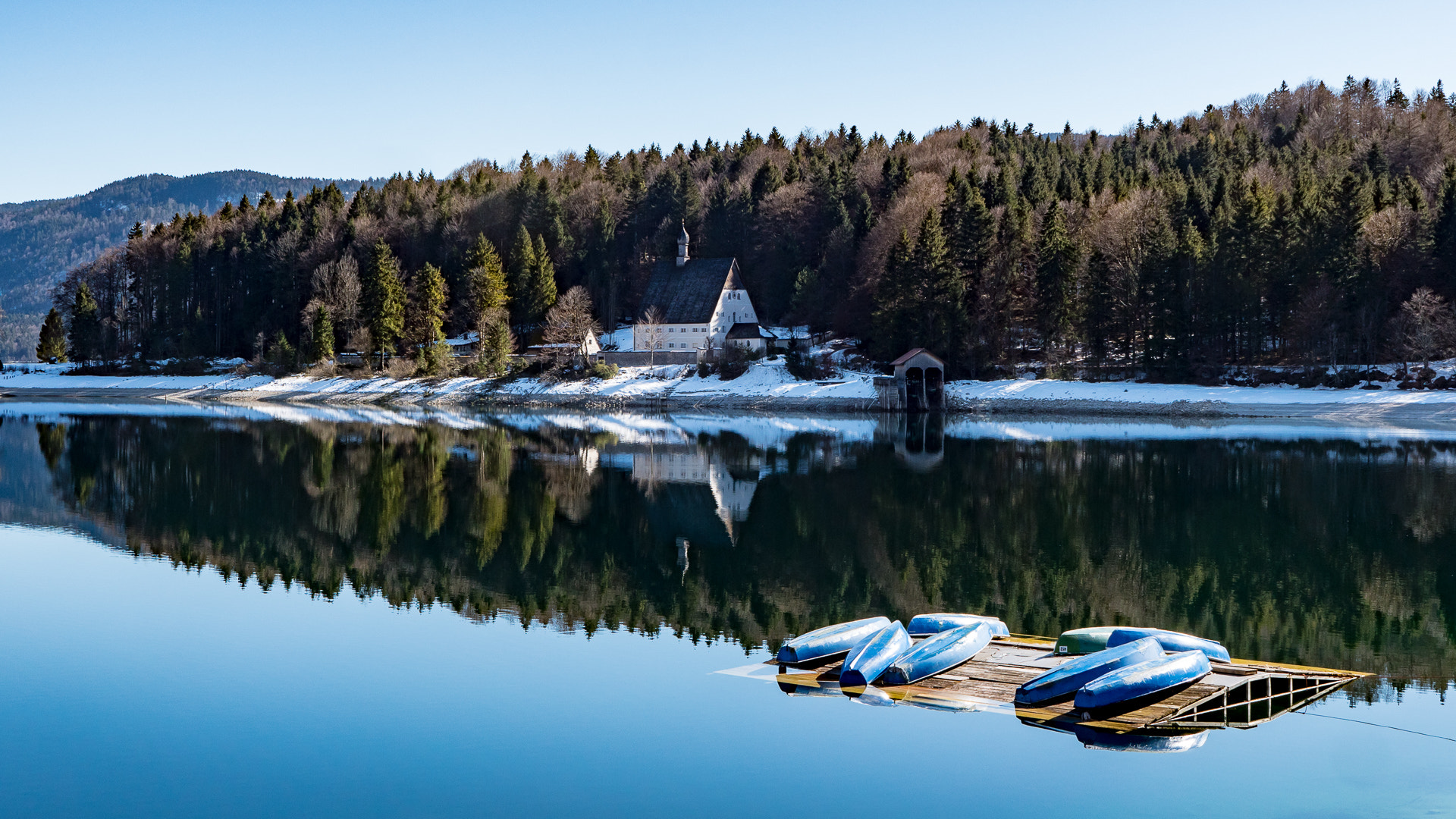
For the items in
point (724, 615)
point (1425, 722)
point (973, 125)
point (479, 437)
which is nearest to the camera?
point (1425, 722)

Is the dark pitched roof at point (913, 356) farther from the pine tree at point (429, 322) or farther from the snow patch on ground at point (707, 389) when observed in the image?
the pine tree at point (429, 322)

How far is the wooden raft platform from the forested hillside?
4564 cm

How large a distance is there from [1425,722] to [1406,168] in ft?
241

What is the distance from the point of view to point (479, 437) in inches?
1772

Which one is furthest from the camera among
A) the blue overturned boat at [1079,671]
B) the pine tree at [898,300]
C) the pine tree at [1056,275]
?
the pine tree at [898,300]

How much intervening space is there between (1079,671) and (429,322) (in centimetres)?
6886

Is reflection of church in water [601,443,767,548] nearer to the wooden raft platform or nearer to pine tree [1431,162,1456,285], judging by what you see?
the wooden raft platform

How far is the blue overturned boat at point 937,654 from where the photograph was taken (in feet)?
40.3

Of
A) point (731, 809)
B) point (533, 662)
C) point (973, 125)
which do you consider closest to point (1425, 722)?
point (731, 809)

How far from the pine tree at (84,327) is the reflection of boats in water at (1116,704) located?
86330mm

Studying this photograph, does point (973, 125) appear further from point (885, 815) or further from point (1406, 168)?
point (885, 815)

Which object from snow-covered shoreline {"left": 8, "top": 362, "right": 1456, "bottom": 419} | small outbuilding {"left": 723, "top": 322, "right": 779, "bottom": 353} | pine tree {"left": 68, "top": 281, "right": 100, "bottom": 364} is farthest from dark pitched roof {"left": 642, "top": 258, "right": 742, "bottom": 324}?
pine tree {"left": 68, "top": 281, "right": 100, "bottom": 364}

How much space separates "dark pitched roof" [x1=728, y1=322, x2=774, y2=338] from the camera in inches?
2699

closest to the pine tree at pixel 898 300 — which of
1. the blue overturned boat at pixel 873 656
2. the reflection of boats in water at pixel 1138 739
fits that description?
the blue overturned boat at pixel 873 656
